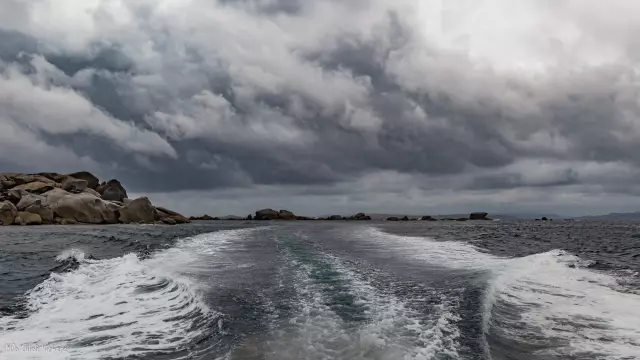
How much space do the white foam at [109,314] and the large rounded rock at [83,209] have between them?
55886 millimetres

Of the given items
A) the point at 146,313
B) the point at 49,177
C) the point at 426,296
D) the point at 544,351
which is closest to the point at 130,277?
the point at 146,313

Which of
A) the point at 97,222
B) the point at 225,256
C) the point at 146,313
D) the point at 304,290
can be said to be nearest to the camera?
the point at 146,313

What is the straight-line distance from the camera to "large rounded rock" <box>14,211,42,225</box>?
61469mm

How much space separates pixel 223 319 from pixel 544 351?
24.2 ft

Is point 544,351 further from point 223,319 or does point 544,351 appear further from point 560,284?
point 560,284

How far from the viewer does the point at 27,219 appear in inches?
2446

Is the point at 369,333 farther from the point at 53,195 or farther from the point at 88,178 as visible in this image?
the point at 88,178

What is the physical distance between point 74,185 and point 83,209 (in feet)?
45.5

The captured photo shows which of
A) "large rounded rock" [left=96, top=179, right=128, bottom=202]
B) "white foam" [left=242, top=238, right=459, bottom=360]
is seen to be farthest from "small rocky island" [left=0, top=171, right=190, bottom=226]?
"white foam" [left=242, top=238, right=459, bottom=360]

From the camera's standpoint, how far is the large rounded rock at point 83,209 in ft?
222

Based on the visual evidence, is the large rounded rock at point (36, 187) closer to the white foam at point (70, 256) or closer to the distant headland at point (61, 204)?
the distant headland at point (61, 204)

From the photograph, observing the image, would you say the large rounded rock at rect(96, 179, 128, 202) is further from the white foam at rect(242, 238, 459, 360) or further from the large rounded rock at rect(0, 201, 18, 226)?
the white foam at rect(242, 238, 459, 360)

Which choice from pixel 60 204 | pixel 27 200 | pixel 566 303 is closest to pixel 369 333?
pixel 566 303

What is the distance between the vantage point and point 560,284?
1680 cm
